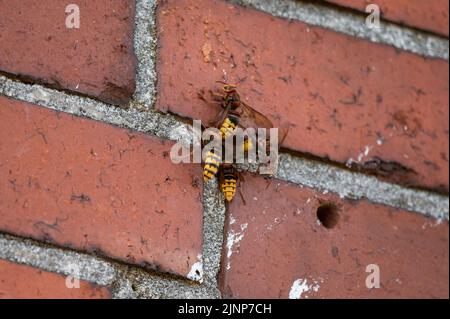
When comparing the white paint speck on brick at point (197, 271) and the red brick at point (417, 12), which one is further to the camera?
the red brick at point (417, 12)

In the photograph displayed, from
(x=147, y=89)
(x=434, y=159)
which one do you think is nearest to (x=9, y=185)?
(x=147, y=89)

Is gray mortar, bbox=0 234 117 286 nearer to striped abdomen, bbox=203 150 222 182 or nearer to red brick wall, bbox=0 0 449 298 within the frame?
red brick wall, bbox=0 0 449 298

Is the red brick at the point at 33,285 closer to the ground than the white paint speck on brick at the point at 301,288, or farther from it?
closer to the ground

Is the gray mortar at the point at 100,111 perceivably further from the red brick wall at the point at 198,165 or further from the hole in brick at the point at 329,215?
the hole in brick at the point at 329,215

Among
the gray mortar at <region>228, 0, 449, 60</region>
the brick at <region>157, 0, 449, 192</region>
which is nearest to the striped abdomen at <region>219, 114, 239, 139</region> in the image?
the brick at <region>157, 0, 449, 192</region>

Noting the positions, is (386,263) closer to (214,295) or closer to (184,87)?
(214,295)

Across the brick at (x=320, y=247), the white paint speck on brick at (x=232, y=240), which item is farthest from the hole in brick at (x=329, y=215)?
the white paint speck on brick at (x=232, y=240)

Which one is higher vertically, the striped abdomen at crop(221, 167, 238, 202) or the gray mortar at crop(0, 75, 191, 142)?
the gray mortar at crop(0, 75, 191, 142)
